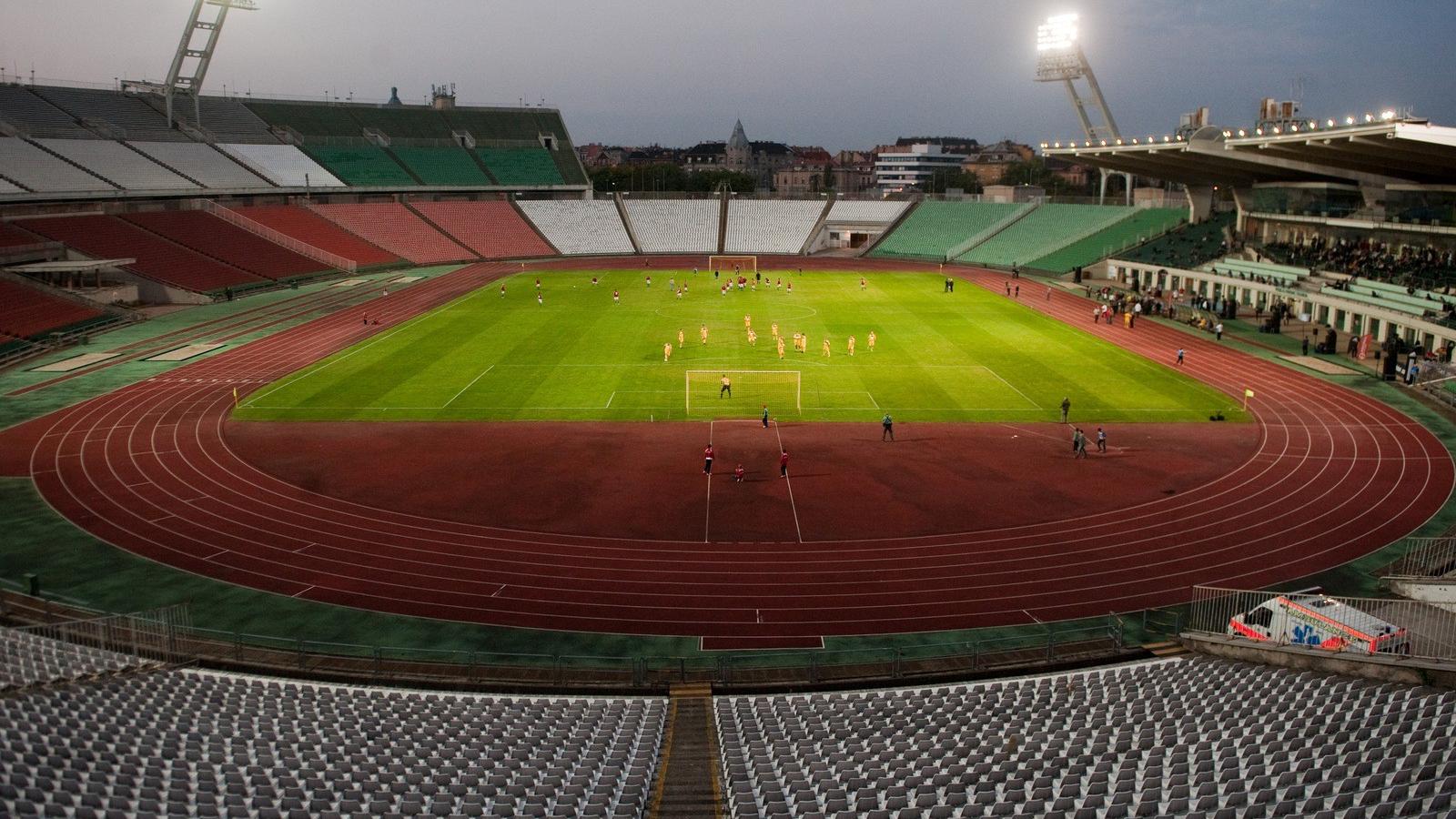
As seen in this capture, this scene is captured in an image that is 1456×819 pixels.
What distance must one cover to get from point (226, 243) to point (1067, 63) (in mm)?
73578

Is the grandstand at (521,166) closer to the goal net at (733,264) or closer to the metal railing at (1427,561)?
the goal net at (733,264)

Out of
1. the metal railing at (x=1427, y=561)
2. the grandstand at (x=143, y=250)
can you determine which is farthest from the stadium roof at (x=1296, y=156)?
the grandstand at (x=143, y=250)

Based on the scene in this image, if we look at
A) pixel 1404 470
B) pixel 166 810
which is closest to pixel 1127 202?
pixel 1404 470

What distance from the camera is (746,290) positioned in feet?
232

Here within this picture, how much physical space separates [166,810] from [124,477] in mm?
21537

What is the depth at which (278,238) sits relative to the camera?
77000 millimetres

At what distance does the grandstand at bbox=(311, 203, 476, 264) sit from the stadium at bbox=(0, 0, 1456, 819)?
679 inches

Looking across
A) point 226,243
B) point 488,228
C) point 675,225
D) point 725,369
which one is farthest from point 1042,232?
point 226,243

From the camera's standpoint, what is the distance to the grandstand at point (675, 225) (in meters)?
100

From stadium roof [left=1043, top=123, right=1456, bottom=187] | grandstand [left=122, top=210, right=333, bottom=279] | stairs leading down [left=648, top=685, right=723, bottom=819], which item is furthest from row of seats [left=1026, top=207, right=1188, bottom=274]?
stairs leading down [left=648, top=685, right=723, bottom=819]

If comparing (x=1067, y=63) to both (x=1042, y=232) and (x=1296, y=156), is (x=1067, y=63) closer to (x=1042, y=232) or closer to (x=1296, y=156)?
(x=1042, y=232)

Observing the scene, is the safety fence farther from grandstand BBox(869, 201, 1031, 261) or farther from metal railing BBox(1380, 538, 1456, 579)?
grandstand BBox(869, 201, 1031, 261)

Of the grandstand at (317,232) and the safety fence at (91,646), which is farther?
the grandstand at (317,232)

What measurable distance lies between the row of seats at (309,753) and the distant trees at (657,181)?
125 metres
